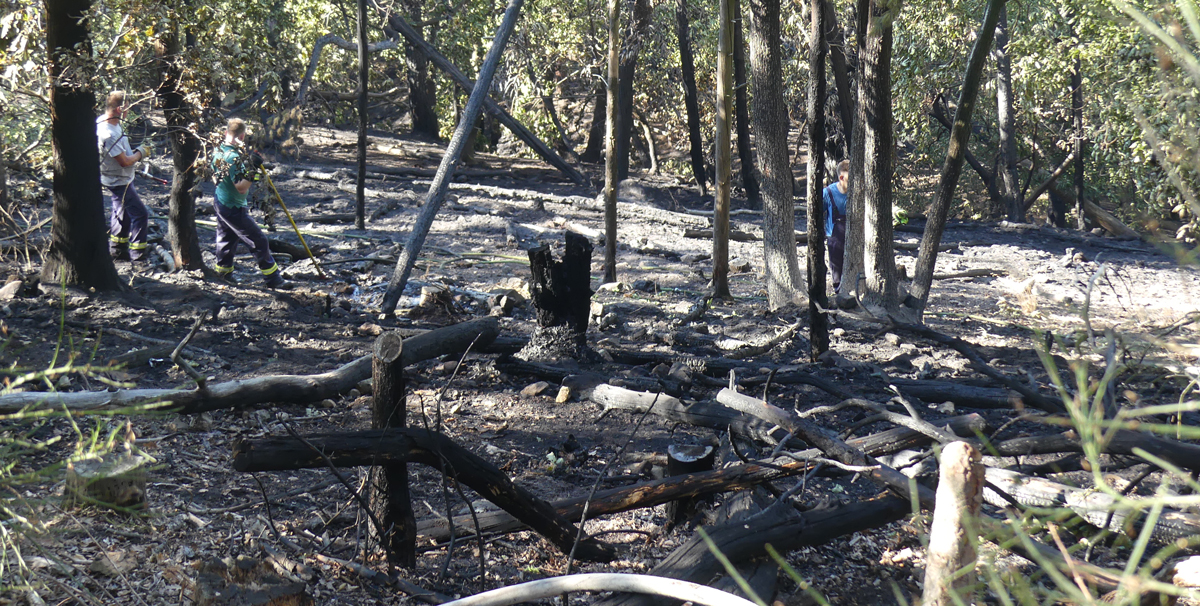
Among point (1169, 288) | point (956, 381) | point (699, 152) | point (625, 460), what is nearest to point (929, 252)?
point (956, 381)

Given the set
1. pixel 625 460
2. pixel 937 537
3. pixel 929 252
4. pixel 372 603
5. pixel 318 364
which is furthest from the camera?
pixel 929 252

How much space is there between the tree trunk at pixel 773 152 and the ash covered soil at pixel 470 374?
57 centimetres

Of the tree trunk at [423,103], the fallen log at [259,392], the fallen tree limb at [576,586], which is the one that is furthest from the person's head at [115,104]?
the tree trunk at [423,103]

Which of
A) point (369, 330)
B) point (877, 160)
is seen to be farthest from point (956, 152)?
point (369, 330)

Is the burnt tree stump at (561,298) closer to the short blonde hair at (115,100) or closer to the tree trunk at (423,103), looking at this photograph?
the short blonde hair at (115,100)

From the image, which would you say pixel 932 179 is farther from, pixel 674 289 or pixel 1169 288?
pixel 674 289

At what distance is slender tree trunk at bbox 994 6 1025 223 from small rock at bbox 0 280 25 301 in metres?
16.5

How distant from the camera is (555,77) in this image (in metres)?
23.0

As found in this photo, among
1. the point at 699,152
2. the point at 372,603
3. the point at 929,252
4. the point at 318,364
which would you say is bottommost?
the point at 372,603

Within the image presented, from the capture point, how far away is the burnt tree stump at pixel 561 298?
7.39 meters

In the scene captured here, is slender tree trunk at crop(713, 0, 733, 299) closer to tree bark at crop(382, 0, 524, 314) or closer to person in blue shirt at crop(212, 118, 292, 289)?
tree bark at crop(382, 0, 524, 314)

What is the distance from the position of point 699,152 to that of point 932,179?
9160 mm

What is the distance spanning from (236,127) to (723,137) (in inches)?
204

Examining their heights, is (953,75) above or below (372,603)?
above
